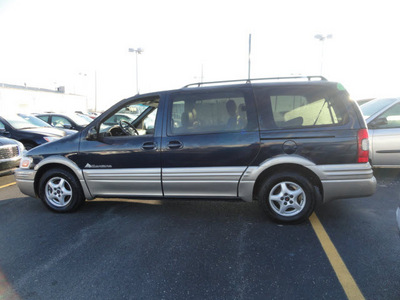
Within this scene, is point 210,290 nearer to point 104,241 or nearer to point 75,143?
point 104,241

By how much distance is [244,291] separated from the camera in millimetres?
2236

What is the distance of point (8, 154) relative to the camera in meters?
5.93

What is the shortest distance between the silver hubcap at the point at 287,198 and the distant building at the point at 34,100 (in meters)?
34.8

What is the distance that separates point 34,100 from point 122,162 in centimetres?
5127

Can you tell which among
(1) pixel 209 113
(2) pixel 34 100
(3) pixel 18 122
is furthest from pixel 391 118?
(2) pixel 34 100

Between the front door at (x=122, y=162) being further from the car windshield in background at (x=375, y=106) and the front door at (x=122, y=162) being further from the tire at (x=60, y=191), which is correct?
the car windshield in background at (x=375, y=106)

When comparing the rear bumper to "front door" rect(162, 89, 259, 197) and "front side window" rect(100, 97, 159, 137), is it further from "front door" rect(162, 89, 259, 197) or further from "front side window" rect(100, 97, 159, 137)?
"front side window" rect(100, 97, 159, 137)

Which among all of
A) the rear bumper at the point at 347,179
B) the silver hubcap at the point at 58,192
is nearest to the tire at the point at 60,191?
Result: the silver hubcap at the point at 58,192

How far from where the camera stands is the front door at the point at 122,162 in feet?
11.9

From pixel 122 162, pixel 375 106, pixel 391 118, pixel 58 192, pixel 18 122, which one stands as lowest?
pixel 58 192

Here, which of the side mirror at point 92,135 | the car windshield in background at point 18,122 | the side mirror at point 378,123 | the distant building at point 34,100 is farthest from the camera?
the distant building at point 34,100

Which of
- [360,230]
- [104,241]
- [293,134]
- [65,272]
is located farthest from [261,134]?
[65,272]

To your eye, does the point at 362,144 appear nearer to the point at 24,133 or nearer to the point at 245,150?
the point at 245,150

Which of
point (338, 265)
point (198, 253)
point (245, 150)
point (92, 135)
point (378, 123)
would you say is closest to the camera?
point (338, 265)
